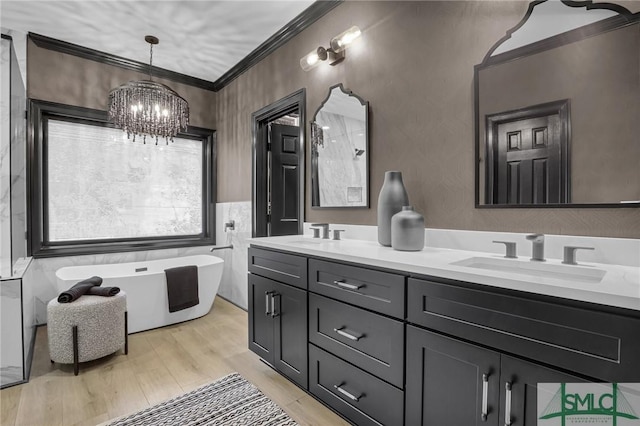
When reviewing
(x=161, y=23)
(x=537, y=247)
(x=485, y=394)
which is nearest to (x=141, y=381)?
(x=485, y=394)

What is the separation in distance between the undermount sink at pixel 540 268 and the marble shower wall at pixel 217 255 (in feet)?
7.94

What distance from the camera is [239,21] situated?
270 cm

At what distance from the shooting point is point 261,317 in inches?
85.3

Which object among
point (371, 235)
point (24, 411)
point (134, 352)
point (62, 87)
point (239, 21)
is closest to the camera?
point (24, 411)

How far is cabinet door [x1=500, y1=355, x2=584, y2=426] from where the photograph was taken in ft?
3.10

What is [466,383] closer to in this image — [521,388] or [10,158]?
[521,388]

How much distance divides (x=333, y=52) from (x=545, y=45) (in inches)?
54.3

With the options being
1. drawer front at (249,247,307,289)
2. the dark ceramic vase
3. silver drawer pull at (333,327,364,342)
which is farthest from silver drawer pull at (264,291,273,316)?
the dark ceramic vase

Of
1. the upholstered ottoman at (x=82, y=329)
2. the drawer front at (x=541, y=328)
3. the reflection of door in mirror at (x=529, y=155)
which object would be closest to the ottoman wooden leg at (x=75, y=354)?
the upholstered ottoman at (x=82, y=329)

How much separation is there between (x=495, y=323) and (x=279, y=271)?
1.28 m

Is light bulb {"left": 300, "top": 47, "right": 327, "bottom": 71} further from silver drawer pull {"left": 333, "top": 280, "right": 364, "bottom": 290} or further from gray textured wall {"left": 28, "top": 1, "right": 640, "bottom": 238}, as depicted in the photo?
silver drawer pull {"left": 333, "top": 280, "right": 364, "bottom": 290}

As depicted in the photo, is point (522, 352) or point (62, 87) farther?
point (62, 87)

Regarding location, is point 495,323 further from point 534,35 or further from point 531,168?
point 534,35

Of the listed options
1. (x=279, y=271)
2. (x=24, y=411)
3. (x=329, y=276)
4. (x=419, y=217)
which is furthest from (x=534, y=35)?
(x=24, y=411)
